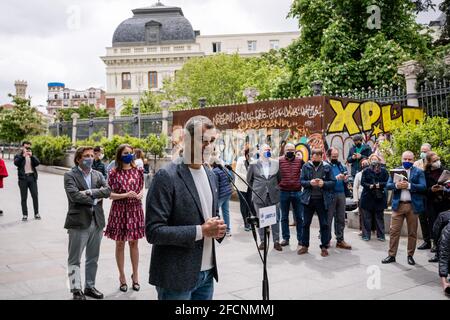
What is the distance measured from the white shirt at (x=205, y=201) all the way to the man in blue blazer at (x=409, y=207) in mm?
4438

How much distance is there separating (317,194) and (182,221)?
192 inches

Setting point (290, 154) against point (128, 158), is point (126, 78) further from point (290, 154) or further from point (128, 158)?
point (128, 158)

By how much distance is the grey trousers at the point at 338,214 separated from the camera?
297 inches

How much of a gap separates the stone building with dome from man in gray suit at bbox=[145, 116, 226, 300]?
173 ft

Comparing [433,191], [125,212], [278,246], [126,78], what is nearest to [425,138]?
[433,191]

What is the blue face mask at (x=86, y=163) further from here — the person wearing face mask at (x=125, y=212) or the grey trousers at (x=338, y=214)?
the grey trousers at (x=338, y=214)

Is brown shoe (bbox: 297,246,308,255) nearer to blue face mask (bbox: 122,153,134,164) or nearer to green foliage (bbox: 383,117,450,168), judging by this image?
green foliage (bbox: 383,117,450,168)

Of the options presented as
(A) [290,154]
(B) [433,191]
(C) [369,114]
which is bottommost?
(B) [433,191]

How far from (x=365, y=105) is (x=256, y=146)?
12.0ft

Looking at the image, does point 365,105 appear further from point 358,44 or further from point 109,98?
point 109,98

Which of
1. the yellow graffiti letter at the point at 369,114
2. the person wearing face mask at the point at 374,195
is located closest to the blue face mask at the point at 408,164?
the person wearing face mask at the point at 374,195

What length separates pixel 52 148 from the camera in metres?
28.0

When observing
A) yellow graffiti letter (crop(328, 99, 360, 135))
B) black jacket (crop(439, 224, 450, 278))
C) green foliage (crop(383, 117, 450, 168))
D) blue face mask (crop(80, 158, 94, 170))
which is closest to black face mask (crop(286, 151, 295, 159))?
green foliage (crop(383, 117, 450, 168))

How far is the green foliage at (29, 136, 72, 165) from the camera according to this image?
2805 centimetres
